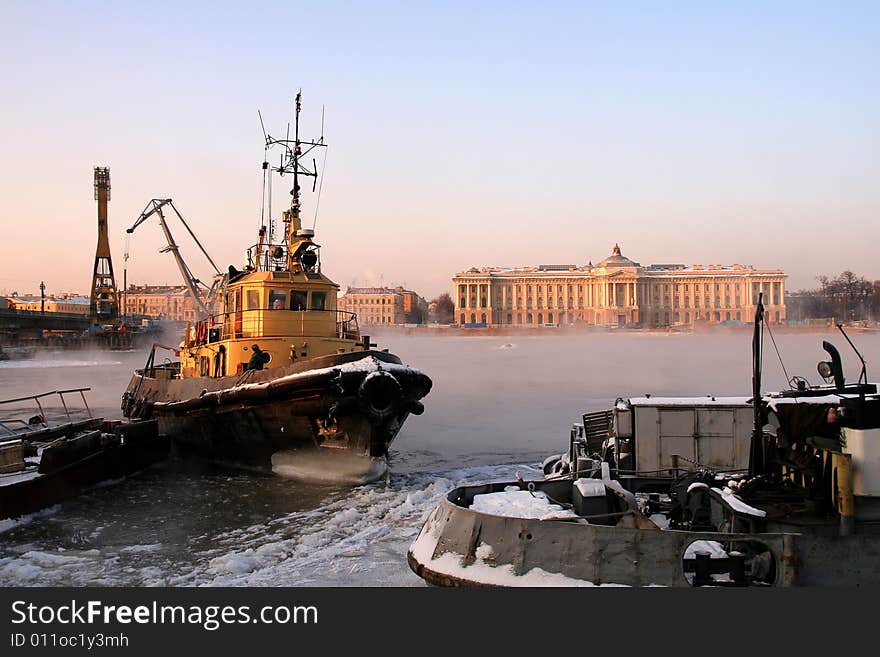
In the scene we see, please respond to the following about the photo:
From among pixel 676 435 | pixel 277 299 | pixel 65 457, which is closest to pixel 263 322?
pixel 277 299

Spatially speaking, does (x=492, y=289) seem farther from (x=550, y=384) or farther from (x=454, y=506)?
(x=454, y=506)

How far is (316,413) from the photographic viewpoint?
16.0m

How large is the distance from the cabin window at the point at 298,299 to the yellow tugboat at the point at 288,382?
0.03 metres

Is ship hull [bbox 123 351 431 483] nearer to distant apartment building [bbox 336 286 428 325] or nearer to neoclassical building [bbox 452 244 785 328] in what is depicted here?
neoclassical building [bbox 452 244 785 328]

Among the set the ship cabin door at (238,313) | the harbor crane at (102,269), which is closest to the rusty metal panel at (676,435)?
the ship cabin door at (238,313)

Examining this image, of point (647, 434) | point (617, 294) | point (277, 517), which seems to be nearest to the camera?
point (647, 434)

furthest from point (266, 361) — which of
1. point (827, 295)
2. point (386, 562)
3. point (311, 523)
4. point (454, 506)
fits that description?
point (827, 295)

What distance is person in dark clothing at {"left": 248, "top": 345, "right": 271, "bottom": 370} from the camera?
17.9m

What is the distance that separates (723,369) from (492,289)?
109 metres

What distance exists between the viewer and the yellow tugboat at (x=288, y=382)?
52.2ft

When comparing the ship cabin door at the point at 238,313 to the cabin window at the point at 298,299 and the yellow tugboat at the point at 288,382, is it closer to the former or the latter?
the yellow tugboat at the point at 288,382

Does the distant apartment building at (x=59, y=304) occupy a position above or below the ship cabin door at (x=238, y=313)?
above

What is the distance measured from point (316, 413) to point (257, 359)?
9.17ft

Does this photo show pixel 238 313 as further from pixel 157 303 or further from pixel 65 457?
pixel 157 303
